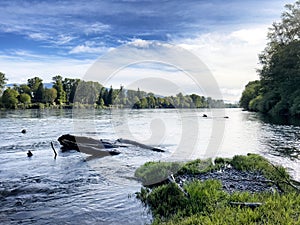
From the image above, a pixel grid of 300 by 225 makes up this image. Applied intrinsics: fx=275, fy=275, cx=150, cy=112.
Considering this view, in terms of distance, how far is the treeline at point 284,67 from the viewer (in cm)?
5234

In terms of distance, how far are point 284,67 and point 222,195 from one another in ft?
180

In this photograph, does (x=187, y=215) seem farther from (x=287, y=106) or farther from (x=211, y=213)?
(x=287, y=106)

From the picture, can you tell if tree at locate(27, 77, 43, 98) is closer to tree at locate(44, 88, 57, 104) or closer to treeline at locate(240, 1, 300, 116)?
tree at locate(44, 88, 57, 104)

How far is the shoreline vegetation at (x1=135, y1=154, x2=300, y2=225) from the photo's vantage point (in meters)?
6.88

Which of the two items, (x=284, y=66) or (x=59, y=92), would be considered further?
(x=59, y=92)

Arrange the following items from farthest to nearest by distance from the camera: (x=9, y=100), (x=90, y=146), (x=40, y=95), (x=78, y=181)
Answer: (x=40, y=95), (x=9, y=100), (x=90, y=146), (x=78, y=181)

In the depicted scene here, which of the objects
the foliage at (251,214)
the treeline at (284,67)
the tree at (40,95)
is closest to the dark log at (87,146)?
the foliage at (251,214)

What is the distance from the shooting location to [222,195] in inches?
344

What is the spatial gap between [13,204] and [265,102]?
65.2 metres

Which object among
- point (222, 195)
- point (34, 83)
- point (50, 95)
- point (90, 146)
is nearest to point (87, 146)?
point (90, 146)

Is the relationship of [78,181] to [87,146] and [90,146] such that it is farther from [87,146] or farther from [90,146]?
[90,146]

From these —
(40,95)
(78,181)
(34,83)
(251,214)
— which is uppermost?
(34,83)

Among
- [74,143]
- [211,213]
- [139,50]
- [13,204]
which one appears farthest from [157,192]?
[74,143]

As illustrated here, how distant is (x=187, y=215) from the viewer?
7773 mm
